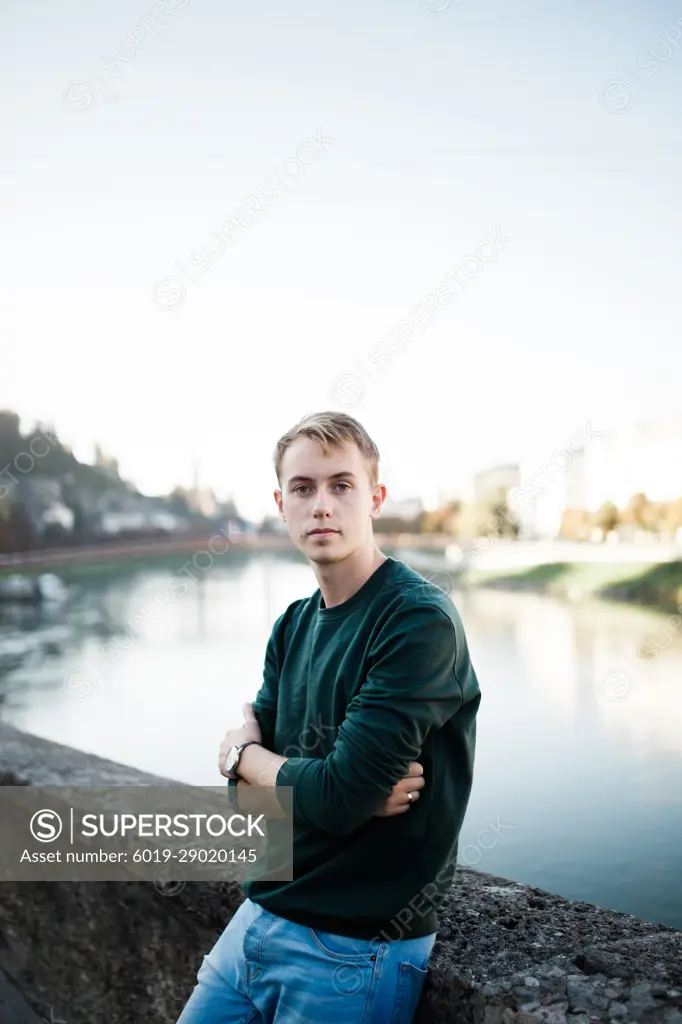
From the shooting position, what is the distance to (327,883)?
3.86 ft

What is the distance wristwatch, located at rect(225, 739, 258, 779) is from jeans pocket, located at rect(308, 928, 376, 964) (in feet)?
0.95

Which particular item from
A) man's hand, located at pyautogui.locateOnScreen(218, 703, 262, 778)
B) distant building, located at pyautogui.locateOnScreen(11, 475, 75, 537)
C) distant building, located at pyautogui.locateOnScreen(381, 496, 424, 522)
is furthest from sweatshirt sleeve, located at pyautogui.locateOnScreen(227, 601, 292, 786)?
distant building, located at pyautogui.locateOnScreen(11, 475, 75, 537)

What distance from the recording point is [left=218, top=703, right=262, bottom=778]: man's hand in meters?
1.39

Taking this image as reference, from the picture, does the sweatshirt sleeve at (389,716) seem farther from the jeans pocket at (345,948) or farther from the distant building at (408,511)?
the distant building at (408,511)

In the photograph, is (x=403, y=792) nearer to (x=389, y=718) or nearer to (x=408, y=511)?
(x=389, y=718)

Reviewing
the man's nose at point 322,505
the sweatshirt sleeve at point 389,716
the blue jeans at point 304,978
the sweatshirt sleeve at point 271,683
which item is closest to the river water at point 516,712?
the sweatshirt sleeve at point 271,683

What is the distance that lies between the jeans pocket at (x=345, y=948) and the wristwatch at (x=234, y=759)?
29cm

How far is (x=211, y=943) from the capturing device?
1640 millimetres

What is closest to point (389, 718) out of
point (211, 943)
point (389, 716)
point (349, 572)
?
point (389, 716)

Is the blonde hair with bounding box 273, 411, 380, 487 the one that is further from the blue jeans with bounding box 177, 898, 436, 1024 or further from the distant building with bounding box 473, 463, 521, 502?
the distant building with bounding box 473, 463, 521, 502

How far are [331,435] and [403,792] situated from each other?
0.51m

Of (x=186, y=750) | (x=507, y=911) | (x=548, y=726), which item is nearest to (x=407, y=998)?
(x=507, y=911)

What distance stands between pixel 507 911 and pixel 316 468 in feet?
2.73

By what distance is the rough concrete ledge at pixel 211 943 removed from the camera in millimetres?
1160
